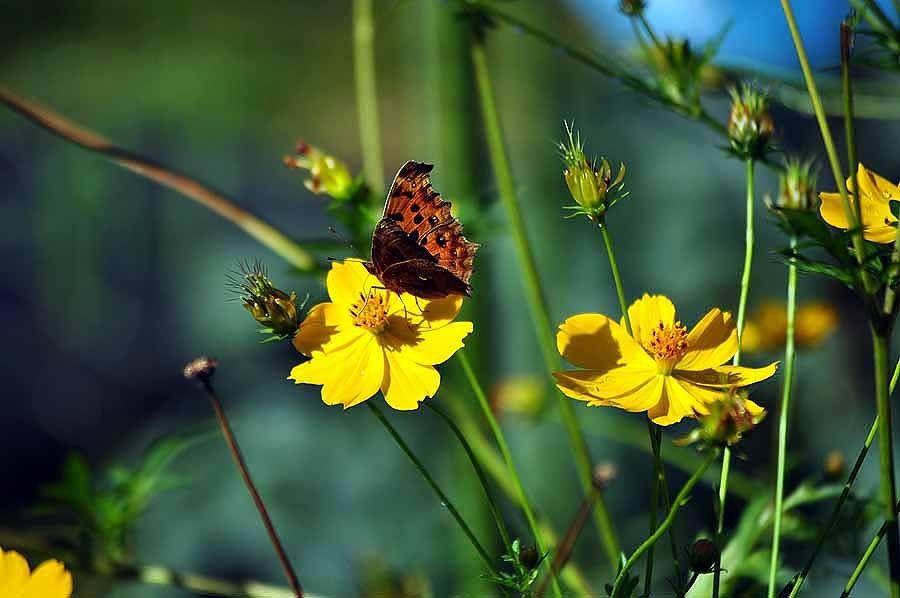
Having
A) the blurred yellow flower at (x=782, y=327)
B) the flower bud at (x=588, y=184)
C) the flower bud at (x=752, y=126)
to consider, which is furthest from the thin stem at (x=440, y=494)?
the blurred yellow flower at (x=782, y=327)

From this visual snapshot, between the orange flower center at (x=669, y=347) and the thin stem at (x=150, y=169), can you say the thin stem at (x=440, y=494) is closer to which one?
the orange flower center at (x=669, y=347)

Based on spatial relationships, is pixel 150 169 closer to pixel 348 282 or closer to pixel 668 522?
pixel 348 282

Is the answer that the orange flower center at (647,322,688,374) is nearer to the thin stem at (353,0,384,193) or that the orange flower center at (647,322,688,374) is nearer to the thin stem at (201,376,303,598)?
the thin stem at (201,376,303,598)

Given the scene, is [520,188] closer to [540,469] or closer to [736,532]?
[736,532]

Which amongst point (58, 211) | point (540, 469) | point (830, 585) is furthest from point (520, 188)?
point (58, 211)

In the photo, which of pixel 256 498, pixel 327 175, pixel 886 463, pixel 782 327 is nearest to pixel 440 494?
pixel 256 498

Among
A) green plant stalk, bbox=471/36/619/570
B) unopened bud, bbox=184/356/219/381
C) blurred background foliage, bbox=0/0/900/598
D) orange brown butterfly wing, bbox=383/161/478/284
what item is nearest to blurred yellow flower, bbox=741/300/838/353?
blurred background foliage, bbox=0/0/900/598
